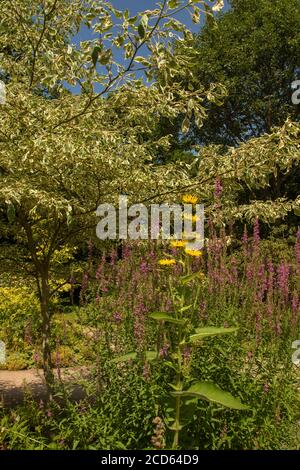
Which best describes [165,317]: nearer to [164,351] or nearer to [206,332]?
[206,332]

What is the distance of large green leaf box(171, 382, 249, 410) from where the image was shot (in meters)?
2.92

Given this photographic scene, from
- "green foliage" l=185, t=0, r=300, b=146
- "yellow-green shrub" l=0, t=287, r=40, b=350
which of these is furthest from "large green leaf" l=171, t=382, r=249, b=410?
"green foliage" l=185, t=0, r=300, b=146

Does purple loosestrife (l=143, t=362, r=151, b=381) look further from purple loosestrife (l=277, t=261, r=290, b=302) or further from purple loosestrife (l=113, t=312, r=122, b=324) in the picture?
purple loosestrife (l=277, t=261, r=290, b=302)

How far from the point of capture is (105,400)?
369 cm

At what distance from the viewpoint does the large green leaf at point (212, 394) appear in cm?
292

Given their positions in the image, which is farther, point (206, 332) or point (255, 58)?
point (255, 58)

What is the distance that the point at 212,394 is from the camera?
301 centimetres

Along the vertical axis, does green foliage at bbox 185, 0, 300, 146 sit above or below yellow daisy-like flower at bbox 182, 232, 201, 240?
above

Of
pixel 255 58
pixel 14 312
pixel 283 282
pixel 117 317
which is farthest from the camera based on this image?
pixel 255 58

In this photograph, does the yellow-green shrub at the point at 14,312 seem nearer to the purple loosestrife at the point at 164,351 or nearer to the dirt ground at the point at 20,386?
the dirt ground at the point at 20,386

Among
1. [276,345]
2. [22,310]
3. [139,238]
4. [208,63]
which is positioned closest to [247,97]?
[208,63]

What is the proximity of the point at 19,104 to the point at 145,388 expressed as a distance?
8.46 ft

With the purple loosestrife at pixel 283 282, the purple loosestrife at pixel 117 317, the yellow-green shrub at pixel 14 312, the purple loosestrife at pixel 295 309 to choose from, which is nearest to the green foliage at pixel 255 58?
the yellow-green shrub at pixel 14 312

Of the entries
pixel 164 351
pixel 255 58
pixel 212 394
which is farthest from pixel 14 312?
pixel 255 58
